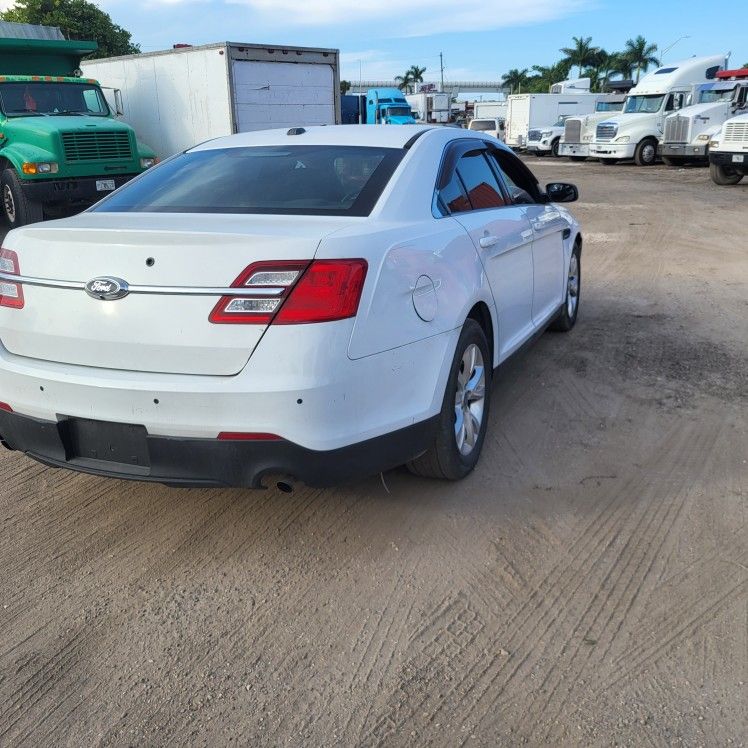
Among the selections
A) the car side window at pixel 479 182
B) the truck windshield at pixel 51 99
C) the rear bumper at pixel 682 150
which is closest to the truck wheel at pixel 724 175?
the rear bumper at pixel 682 150

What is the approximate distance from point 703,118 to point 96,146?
1912 centimetres

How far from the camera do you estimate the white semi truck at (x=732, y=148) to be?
1720 centimetres

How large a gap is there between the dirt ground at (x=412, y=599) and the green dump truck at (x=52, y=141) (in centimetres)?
807

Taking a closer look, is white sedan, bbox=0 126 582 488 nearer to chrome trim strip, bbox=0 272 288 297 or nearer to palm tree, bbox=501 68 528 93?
chrome trim strip, bbox=0 272 288 297

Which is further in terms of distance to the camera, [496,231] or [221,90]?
[221,90]

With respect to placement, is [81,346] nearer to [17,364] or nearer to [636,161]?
[17,364]

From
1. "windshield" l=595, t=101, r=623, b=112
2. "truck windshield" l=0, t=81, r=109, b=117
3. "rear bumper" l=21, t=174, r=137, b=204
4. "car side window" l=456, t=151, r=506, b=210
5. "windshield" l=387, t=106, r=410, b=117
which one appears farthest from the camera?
"windshield" l=387, t=106, r=410, b=117

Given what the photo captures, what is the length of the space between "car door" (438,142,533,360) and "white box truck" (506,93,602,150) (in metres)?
31.9

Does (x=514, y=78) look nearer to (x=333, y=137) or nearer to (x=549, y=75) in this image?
(x=549, y=75)

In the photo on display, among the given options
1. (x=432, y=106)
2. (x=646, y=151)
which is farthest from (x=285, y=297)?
(x=432, y=106)

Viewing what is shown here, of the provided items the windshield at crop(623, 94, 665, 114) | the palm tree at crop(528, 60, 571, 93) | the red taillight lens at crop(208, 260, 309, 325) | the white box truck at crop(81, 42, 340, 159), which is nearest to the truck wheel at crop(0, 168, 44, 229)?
the white box truck at crop(81, 42, 340, 159)

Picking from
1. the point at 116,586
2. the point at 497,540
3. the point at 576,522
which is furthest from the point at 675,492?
the point at 116,586

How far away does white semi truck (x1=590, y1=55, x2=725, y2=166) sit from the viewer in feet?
82.4

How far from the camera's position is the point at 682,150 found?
24.0 m
